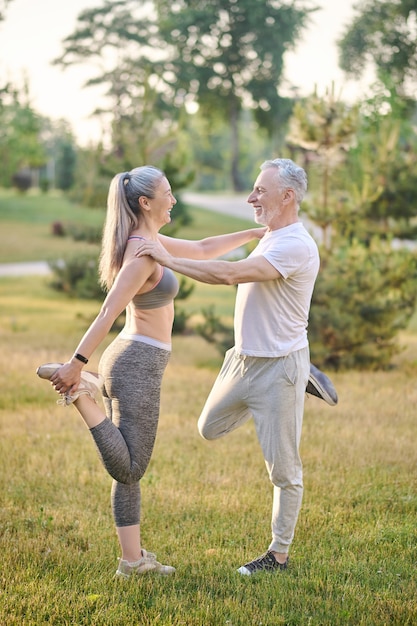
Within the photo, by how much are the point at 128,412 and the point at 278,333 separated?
897 mm

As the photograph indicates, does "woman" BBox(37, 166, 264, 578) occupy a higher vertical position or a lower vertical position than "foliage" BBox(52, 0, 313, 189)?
lower

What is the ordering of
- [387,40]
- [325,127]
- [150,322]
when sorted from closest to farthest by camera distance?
[150,322], [325,127], [387,40]

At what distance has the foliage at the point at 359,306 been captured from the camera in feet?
34.6

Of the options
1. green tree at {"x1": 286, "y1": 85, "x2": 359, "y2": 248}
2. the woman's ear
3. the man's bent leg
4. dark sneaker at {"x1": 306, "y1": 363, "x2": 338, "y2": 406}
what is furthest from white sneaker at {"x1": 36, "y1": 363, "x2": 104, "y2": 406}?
green tree at {"x1": 286, "y1": 85, "x2": 359, "y2": 248}

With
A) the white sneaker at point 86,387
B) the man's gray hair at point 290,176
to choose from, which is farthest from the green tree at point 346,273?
the white sneaker at point 86,387

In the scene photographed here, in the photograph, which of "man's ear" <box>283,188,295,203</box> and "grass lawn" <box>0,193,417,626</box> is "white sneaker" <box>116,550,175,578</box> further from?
"man's ear" <box>283,188,295,203</box>

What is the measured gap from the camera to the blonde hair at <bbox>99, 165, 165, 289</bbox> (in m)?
4.34

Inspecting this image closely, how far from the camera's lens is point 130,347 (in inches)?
172

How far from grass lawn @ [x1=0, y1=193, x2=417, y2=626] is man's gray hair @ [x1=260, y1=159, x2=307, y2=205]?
2.10m

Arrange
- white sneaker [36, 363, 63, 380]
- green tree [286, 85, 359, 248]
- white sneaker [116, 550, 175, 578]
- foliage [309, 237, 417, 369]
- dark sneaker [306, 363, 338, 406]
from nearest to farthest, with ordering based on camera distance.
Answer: white sneaker [36, 363, 63, 380] → white sneaker [116, 550, 175, 578] → dark sneaker [306, 363, 338, 406] → green tree [286, 85, 359, 248] → foliage [309, 237, 417, 369]

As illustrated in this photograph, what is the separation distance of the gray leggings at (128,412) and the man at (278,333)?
18.8 inches

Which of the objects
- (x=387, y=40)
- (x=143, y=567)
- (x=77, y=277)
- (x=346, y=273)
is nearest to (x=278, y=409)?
(x=143, y=567)

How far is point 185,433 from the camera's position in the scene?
7.81 meters

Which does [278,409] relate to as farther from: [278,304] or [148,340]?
[148,340]
